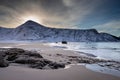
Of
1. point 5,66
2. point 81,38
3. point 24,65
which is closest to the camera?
point 5,66

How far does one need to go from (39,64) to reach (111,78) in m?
3.38

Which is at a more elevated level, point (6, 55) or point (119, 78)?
point (6, 55)

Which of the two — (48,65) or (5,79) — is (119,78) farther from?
(5,79)

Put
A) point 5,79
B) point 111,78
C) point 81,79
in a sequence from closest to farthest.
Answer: point 5,79
point 81,79
point 111,78

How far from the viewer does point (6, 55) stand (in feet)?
25.2

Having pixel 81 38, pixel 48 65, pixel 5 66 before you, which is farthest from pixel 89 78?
pixel 81 38

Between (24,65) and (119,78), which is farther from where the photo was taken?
(24,65)

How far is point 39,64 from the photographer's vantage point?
6.29 m

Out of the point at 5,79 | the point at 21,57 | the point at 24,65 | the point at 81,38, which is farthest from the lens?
A: the point at 81,38

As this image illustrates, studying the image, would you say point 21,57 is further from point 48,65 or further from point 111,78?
point 111,78

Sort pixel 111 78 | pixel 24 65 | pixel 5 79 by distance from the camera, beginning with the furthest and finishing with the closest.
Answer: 1. pixel 24 65
2. pixel 111 78
3. pixel 5 79

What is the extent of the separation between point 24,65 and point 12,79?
203 centimetres

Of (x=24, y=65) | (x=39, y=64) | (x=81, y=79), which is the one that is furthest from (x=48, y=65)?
(x=81, y=79)

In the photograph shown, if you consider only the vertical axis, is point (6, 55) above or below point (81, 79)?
above
